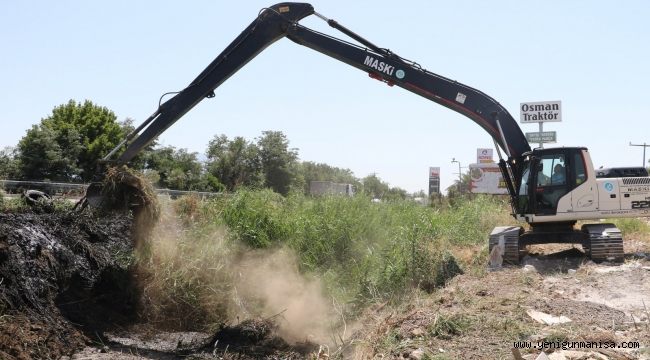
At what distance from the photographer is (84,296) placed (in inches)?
383

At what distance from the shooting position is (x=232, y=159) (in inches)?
1732

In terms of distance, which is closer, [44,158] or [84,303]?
[84,303]

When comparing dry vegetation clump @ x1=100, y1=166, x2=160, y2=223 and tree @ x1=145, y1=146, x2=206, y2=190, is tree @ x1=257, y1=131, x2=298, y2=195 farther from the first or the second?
dry vegetation clump @ x1=100, y1=166, x2=160, y2=223

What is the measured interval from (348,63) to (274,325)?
5.50 metres

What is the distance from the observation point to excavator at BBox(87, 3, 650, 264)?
11438 mm

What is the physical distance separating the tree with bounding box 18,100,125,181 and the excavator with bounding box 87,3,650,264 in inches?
682

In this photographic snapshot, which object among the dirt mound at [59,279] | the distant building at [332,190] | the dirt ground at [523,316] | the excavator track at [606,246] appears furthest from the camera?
the distant building at [332,190]

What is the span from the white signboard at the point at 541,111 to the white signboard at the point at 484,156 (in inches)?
448

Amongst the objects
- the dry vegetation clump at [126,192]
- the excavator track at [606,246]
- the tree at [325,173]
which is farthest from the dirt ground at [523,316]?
the tree at [325,173]

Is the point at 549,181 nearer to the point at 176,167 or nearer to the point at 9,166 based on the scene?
the point at 9,166

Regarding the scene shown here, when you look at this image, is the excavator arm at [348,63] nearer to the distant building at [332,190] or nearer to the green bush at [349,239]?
the green bush at [349,239]

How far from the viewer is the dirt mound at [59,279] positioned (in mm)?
7777

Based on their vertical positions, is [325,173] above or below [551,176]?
above

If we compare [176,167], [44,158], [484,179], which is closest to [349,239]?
[484,179]
